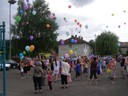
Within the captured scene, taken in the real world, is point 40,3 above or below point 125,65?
above

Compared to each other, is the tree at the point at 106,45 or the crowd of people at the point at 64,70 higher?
the tree at the point at 106,45

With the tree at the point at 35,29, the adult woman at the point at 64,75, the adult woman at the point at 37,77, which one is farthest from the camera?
the tree at the point at 35,29

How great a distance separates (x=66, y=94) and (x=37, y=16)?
54782 mm

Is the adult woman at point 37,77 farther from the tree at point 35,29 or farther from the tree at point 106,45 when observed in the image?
the tree at point 106,45

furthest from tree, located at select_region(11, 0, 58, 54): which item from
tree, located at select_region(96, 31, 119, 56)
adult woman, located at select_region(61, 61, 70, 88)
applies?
adult woman, located at select_region(61, 61, 70, 88)

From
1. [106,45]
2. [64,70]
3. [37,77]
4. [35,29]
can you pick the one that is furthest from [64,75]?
[106,45]

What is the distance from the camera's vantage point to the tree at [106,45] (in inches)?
4094

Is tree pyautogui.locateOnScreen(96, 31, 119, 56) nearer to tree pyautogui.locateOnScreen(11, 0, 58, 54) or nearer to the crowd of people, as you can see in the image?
tree pyautogui.locateOnScreen(11, 0, 58, 54)

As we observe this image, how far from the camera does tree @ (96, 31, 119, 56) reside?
104000mm

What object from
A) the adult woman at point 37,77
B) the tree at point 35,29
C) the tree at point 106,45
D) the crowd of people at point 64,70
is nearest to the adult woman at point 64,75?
the crowd of people at point 64,70

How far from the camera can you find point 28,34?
67688 mm

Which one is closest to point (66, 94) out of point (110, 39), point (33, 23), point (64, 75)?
point (64, 75)

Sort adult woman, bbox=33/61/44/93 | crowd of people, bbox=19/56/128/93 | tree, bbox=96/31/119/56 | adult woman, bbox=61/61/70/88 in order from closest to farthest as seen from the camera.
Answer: adult woman, bbox=33/61/44/93, crowd of people, bbox=19/56/128/93, adult woman, bbox=61/61/70/88, tree, bbox=96/31/119/56

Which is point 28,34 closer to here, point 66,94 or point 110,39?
point 110,39
